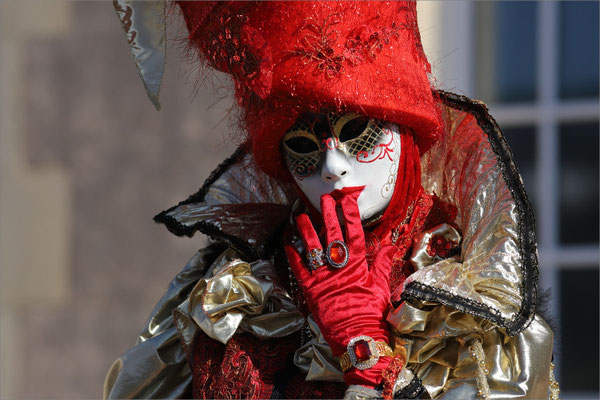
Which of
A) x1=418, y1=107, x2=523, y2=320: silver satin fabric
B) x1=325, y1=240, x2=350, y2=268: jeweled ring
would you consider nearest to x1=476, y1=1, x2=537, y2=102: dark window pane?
x1=418, y1=107, x2=523, y2=320: silver satin fabric

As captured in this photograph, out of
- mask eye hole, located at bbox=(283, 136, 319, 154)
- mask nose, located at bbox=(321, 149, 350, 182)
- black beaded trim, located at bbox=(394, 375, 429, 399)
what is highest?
mask eye hole, located at bbox=(283, 136, 319, 154)

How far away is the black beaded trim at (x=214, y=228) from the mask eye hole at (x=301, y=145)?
179mm

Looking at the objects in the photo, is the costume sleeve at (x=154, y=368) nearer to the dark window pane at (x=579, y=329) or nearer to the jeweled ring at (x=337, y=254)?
the jeweled ring at (x=337, y=254)

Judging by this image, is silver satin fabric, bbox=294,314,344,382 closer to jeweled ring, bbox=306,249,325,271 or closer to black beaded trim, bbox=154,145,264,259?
jeweled ring, bbox=306,249,325,271

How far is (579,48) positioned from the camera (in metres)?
2.28

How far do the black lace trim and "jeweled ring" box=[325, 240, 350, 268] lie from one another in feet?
0.34

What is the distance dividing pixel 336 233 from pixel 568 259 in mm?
1215

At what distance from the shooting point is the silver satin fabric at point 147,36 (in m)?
1.30

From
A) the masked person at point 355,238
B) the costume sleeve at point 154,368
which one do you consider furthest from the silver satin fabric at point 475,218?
the costume sleeve at point 154,368

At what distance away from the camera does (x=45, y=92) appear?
2.46m

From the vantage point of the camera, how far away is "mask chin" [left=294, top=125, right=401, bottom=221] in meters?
1.25

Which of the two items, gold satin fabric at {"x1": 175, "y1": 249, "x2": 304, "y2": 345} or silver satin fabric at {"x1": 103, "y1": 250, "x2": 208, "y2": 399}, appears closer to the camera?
gold satin fabric at {"x1": 175, "y1": 249, "x2": 304, "y2": 345}

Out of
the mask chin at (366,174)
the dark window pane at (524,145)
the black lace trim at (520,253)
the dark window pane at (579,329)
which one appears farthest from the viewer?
the dark window pane at (524,145)

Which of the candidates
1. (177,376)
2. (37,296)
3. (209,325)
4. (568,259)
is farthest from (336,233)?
(37,296)
